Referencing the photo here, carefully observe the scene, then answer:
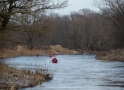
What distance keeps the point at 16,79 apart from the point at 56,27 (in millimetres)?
62061

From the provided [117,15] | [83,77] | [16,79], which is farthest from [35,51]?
[16,79]

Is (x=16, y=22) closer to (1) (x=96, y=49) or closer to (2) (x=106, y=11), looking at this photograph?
(2) (x=106, y=11)

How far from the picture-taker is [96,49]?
98.5 metres

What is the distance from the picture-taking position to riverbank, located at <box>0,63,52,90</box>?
18.4m

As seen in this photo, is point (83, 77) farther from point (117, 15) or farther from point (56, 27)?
point (56, 27)

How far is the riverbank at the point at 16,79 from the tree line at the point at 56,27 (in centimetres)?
183

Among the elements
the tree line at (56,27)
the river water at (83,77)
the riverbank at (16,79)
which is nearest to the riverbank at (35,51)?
the tree line at (56,27)

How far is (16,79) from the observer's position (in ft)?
64.2

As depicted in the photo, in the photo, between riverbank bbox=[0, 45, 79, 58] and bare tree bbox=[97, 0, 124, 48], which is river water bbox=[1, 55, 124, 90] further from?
riverbank bbox=[0, 45, 79, 58]

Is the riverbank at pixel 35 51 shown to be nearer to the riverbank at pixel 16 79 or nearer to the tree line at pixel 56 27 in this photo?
the tree line at pixel 56 27

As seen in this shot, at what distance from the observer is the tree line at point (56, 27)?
17.5 meters

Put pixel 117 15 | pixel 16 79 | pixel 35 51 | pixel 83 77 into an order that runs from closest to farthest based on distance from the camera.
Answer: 1. pixel 16 79
2. pixel 83 77
3. pixel 117 15
4. pixel 35 51

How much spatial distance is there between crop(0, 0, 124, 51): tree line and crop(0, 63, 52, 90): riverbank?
6.00 feet

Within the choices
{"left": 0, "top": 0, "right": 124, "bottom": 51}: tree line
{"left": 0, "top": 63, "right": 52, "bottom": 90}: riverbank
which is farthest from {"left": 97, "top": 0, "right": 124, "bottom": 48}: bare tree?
{"left": 0, "top": 63, "right": 52, "bottom": 90}: riverbank
